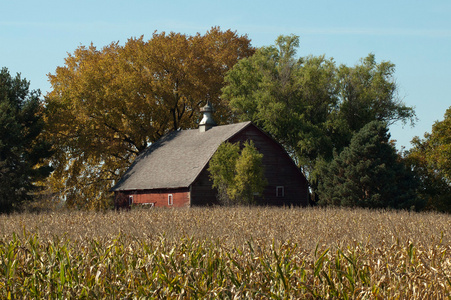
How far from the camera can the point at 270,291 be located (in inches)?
275

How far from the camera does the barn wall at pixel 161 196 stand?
40531 millimetres

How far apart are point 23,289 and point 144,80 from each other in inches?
1725

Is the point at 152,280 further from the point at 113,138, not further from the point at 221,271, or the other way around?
the point at 113,138

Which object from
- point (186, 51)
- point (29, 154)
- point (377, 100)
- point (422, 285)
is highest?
point (186, 51)

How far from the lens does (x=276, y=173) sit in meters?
43.6

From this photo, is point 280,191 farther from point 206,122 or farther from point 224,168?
point 206,122

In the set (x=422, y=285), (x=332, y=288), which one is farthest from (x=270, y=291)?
(x=422, y=285)

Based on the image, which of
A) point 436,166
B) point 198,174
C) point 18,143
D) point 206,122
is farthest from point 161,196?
point 436,166

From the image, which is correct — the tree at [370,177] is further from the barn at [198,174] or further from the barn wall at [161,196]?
the barn wall at [161,196]

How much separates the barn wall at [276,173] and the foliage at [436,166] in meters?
9.16

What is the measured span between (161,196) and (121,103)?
11.1 m

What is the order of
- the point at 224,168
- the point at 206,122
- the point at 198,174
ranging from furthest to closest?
the point at 206,122, the point at 198,174, the point at 224,168

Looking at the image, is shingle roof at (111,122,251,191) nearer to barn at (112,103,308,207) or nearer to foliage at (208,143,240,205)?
barn at (112,103,308,207)

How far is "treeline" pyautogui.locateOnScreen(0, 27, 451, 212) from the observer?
41844mm
